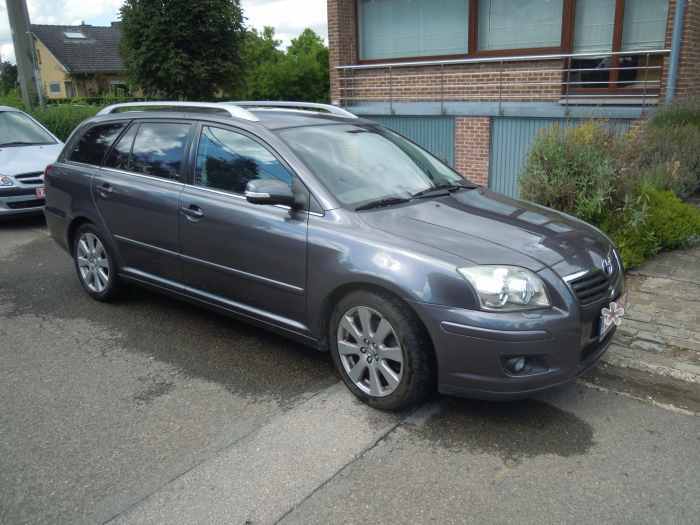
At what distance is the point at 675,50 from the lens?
32.0 ft

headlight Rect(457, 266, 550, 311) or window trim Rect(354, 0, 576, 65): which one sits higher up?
window trim Rect(354, 0, 576, 65)

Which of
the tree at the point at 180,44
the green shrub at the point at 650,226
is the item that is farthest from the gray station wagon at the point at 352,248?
the tree at the point at 180,44

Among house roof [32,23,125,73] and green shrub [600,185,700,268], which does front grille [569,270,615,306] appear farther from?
house roof [32,23,125,73]

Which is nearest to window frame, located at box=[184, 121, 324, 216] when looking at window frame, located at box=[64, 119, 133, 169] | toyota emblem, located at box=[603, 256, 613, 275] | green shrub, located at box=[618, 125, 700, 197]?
window frame, located at box=[64, 119, 133, 169]

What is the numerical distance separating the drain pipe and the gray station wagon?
6500 millimetres

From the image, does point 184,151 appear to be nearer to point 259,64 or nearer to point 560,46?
point 560,46

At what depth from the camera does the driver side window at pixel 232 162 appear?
4348 mm

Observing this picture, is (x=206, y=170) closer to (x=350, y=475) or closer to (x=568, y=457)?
(x=350, y=475)

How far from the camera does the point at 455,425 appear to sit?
12.1 feet

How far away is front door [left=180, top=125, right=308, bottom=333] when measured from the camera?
4.15 meters

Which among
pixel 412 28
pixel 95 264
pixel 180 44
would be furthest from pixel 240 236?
pixel 180 44

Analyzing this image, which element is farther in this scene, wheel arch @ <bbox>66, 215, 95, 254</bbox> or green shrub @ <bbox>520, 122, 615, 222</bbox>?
green shrub @ <bbox>520, 122, 615, 222</bbox>

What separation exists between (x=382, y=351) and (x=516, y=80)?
31.0 feet

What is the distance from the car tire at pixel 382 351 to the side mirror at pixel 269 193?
734 mm
